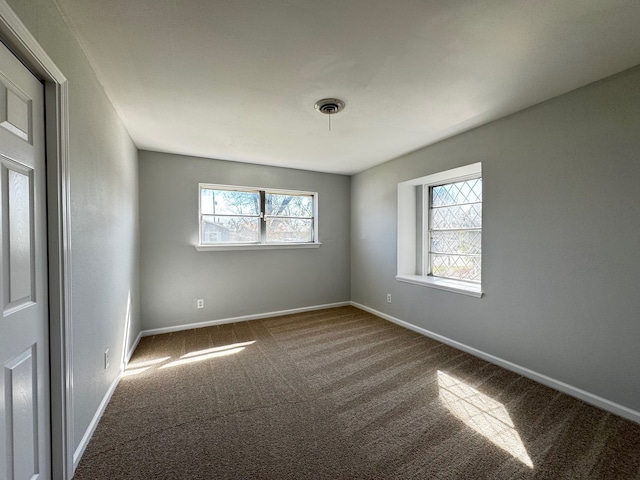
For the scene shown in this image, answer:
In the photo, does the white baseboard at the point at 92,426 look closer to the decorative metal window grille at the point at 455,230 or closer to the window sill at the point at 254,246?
the window sill at the point at 254,246

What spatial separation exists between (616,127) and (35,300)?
3539 millimetres

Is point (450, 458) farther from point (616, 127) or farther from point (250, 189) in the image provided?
point (250, 189)

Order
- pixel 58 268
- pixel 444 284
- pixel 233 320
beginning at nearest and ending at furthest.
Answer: pixel 58 268
pixel 444 284
pixel 233 320

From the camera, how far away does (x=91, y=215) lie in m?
1.74

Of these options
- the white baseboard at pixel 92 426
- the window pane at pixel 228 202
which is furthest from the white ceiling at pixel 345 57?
the white baseboard at pixel 92 426

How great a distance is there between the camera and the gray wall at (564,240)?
6.02 feet

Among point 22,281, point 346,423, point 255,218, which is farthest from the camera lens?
point 255,218

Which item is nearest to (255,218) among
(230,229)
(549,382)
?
(230,229)

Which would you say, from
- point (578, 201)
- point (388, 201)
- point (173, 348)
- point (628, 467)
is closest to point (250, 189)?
point (388, 201)

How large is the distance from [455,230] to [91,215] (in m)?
3.56

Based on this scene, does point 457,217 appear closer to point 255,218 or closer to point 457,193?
point 457,193

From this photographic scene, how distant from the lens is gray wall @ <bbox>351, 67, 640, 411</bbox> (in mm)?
1836

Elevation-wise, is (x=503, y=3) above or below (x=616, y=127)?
above

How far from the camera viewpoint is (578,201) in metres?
2.05
